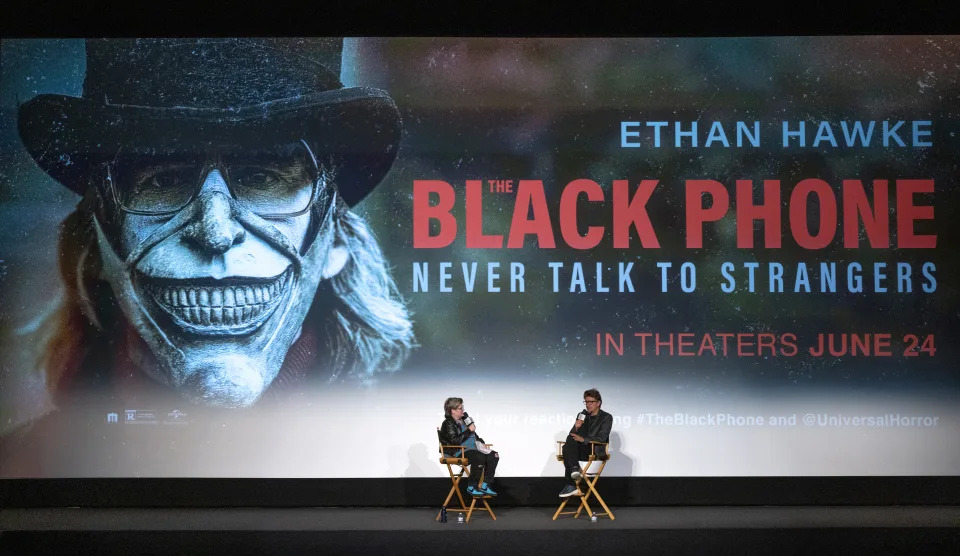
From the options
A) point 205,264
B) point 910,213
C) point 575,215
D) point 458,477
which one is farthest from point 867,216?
point 205,264

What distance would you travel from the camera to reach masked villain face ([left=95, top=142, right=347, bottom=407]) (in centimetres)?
658

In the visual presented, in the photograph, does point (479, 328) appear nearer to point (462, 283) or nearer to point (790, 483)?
point (462, 283)

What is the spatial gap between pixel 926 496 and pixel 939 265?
61.6 inches

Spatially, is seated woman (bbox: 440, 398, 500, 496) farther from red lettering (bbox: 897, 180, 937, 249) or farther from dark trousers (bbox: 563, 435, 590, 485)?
red lettering (bbox: 897, 180, 937, 249)

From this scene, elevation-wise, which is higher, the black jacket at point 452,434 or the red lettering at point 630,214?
the red lettering at point 630,214

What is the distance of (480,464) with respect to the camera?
19.8 ft

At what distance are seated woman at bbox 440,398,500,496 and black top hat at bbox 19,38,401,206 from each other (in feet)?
5.47

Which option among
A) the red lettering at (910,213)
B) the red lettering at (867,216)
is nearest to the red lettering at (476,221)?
the red lettering at (867,216)

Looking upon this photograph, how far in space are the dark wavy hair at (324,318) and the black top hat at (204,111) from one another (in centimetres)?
36

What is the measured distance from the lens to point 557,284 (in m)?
6.60

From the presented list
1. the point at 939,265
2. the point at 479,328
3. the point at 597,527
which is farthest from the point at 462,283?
the point at 939,265

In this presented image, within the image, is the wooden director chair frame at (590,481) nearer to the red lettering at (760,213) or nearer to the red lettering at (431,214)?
the red lettering at (431,214)

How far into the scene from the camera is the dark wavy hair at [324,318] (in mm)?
6578

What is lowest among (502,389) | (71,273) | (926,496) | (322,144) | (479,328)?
(926,496)
